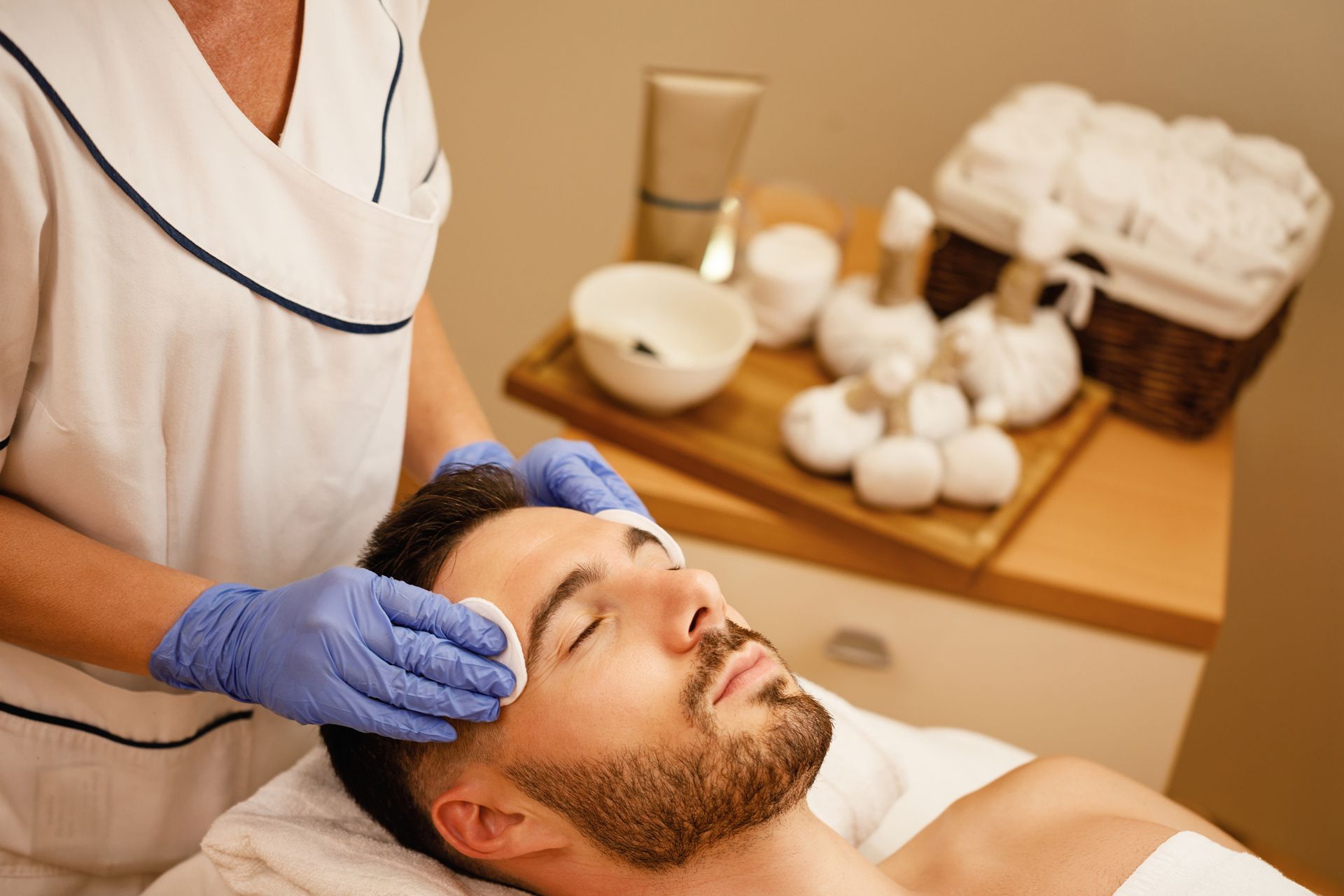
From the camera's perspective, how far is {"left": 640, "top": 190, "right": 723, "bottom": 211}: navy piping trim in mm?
1769

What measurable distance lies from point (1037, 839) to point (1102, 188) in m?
0.96

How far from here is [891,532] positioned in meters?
1.45

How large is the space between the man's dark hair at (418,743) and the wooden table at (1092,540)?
483mm

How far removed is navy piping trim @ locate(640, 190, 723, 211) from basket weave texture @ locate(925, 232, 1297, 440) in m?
0.39

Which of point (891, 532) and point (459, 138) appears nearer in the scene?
point (891, 532)

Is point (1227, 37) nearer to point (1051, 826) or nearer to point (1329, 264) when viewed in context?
point (1329, 264)

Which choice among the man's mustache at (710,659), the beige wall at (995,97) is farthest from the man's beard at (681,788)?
the beige wall at (995,97)

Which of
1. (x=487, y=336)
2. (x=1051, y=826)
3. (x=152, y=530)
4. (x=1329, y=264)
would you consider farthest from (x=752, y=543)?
(x=487, y=336)

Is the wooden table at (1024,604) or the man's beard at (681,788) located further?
the wooden table at (1024,604)

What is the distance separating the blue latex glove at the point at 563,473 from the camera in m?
1.17

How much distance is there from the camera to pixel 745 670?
0.98 meters

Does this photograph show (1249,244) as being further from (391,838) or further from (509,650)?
(391,838)

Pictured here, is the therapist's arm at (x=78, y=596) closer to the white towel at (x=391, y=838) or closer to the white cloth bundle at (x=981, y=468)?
the white towel at (x=391, y=838)

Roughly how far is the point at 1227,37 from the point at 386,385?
1597 millimetres
